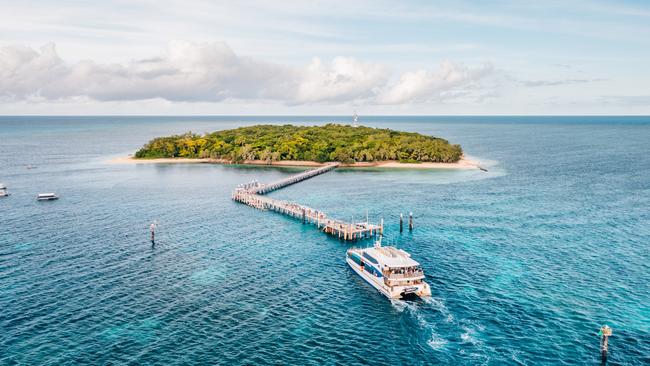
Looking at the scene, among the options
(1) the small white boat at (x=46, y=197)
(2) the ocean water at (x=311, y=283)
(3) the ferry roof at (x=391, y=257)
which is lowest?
(2) the ocean water at (x=311, y=283)

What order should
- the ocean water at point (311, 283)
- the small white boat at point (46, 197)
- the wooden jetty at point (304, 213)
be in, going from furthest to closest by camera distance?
the small white boat at point (46, 197), the wooden jetty at point (304, 213), the ocean water at point (311, 283)

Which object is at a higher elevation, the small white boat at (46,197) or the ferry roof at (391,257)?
the small white boat at (46,197)

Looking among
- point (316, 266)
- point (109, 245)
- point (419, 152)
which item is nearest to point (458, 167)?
point (419, 152)

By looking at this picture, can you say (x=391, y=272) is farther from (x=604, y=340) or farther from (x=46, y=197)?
(x=46, y=197)

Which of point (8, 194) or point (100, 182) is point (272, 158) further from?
point (8, 194)

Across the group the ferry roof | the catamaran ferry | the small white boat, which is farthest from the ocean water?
the ferry roof

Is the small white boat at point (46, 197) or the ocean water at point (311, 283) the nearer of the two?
the ocean water at point (311, 283)

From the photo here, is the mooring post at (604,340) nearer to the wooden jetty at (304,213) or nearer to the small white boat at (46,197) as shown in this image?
the wooden jetty at (304,213)

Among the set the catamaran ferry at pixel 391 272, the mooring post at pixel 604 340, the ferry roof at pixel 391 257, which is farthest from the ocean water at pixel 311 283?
the ferry roof at pixel 391 257
